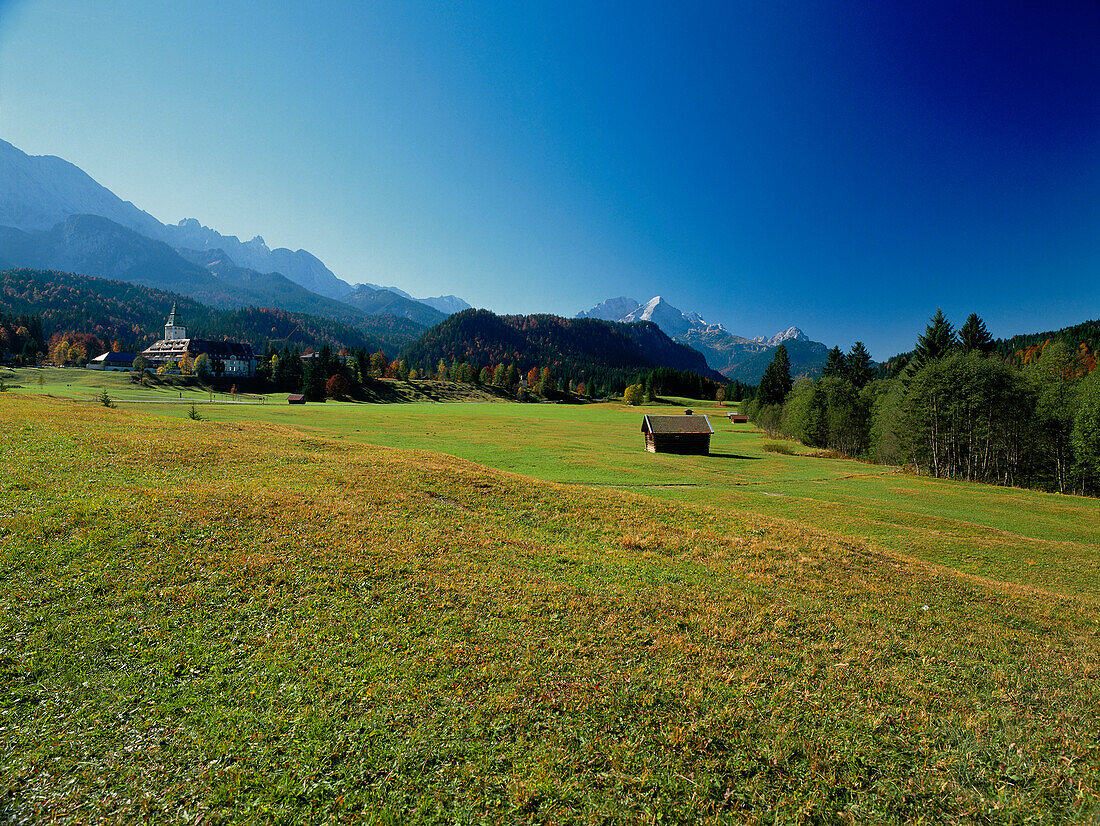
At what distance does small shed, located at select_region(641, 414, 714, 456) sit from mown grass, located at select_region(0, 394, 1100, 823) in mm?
42422

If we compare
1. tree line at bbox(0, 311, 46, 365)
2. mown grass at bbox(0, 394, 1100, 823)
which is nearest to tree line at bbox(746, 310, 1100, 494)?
mown grass at bbox(0, 394, 1100, 823)

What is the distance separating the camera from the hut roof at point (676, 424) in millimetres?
56500

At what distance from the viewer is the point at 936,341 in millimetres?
62781

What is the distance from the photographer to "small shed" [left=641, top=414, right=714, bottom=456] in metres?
56.5

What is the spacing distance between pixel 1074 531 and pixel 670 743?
112 ft

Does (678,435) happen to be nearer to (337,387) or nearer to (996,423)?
(996,423)

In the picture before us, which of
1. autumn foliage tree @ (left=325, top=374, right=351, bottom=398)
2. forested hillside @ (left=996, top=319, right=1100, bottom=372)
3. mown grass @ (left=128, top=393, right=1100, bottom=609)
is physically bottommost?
mown grass @ (left=128, top=393, right=1100, bottom=609)

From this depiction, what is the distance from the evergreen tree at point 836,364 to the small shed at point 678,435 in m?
54.7

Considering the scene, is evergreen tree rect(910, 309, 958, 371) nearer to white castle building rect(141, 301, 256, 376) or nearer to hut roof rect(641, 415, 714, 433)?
hut roof rect(641, 415, 714, 433)

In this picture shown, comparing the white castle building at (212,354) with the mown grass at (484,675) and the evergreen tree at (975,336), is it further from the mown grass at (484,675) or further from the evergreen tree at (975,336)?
the evergreen tree at (975,336)

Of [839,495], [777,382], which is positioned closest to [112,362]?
[839,495]

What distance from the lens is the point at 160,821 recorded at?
469cm

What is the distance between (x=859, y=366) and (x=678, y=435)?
198 ft

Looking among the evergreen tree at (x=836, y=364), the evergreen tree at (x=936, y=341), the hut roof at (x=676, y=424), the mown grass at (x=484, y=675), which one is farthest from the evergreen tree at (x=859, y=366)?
the mown grass at (x=484, y=675)
